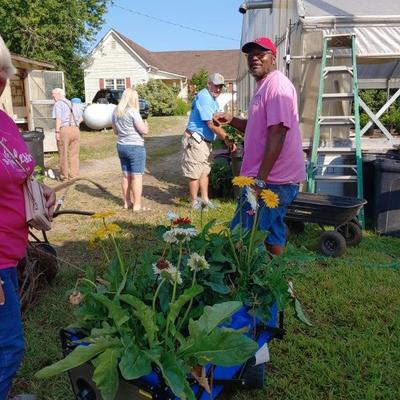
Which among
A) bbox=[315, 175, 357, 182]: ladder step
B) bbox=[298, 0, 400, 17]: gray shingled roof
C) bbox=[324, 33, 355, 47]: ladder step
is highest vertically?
bbox=[298, 0, 400, 17]: gray shingled roof

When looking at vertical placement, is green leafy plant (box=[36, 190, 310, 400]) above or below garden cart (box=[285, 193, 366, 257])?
above

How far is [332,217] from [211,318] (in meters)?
3.47

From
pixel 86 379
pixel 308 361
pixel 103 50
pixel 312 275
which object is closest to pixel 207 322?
pixel 86 379

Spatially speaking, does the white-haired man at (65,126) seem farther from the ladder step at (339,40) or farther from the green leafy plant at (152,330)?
the green leafy plant at (152,330)

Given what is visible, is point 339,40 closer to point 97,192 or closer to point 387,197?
point 387,197

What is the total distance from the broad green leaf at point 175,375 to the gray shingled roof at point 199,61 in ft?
148

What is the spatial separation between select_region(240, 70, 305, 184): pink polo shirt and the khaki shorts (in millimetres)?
3175

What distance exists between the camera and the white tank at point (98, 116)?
1977 cm

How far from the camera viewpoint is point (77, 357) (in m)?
1.59

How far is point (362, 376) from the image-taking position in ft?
9.37

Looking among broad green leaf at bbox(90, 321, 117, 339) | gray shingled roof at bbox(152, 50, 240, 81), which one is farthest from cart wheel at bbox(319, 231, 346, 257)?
gray shingled roof at bbox(152, 50, 240, 81)

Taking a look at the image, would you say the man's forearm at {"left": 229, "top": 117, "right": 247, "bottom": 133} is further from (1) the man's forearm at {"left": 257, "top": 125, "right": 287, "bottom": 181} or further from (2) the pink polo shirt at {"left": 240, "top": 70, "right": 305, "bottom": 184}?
(1) the man's forearm at {"left": 257, "top": 125, "right": 287, "bottom": 181}

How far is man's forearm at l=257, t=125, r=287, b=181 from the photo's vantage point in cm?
301

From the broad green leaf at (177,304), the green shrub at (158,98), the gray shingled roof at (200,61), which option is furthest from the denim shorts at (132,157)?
the gray shingled roof at (200,61)
